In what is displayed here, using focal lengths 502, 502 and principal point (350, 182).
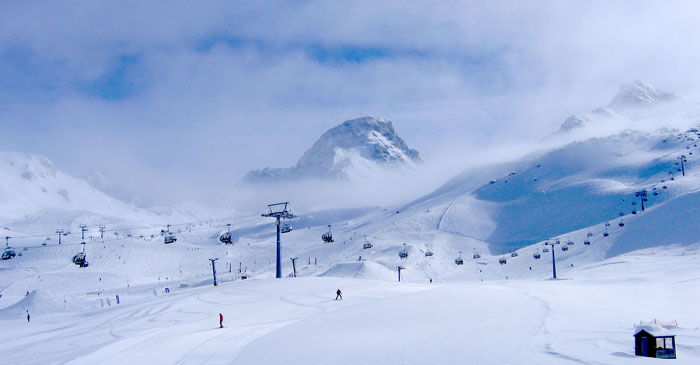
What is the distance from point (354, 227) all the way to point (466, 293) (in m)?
123

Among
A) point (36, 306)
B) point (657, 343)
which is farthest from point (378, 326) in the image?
point (36, 306)

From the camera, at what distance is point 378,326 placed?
90.5ft

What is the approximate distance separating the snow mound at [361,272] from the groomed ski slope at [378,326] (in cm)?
2557

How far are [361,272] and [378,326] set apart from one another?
50010 mm

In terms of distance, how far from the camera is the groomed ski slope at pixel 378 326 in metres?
19.8

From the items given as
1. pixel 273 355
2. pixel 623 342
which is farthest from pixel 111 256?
pixel 623 342

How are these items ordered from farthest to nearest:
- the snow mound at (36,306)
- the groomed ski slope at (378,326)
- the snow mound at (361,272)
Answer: the snow mound at (361,272), the snow mound at (36,306), the groomed ski slope at (378,326)

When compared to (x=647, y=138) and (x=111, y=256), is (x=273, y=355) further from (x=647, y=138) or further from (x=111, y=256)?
(x=647, y=138)

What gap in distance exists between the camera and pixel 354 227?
537 feet

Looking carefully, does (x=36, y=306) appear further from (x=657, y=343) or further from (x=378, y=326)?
(x=657, y=343)

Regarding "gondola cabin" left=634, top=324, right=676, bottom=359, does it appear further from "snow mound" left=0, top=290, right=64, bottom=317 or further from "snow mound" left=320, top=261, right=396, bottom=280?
"snow mound" left=0, top=290, right=64, bottom=317

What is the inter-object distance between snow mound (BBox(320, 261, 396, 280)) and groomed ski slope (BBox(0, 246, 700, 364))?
25.6 metres

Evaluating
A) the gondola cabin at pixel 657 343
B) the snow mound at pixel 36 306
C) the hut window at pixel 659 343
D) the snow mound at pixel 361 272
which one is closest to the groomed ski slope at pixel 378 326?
the gondola cabin at pixel 657 343

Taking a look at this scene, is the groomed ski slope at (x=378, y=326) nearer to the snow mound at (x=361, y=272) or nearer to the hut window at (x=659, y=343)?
the hut window at (x=659, y=343)
